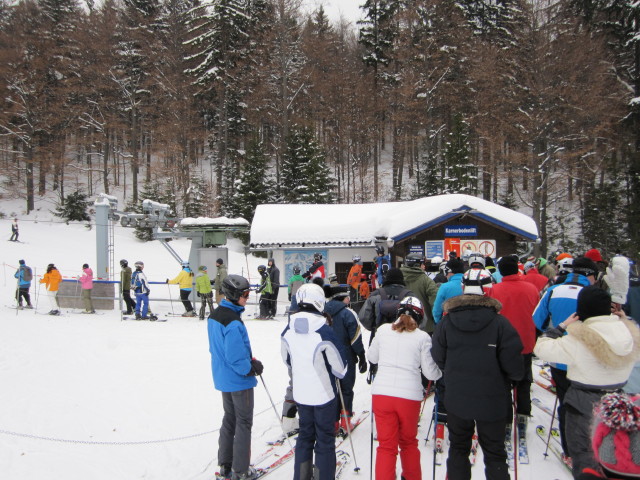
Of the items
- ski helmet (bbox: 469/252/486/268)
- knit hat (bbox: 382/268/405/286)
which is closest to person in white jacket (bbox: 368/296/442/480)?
knit hat (bbox: 382/268/405/286)

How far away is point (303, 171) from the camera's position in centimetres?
2794

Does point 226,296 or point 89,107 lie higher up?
point 89,107

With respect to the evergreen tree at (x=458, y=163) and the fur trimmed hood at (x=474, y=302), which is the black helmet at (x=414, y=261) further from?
the evergreen tree at (x=458, y=163)

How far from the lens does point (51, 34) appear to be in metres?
32.1

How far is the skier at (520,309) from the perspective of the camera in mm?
4535

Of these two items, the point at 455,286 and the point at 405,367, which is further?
the point at 455,286

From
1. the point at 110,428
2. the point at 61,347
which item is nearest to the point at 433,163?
the point at 61,347

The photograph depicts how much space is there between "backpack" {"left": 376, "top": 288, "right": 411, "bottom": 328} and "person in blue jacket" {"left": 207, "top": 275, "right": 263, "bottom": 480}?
4.54 feet

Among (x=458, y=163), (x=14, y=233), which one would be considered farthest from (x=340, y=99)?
(x=14, y=233)

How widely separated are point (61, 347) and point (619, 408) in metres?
10.6

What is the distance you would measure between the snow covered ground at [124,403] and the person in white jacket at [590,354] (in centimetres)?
115

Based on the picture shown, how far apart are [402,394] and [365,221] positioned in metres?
13.9

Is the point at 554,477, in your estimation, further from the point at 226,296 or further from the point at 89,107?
the point at 89,107

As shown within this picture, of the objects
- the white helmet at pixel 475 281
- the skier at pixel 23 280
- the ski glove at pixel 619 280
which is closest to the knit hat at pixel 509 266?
the white helmet at pixel 475 281
